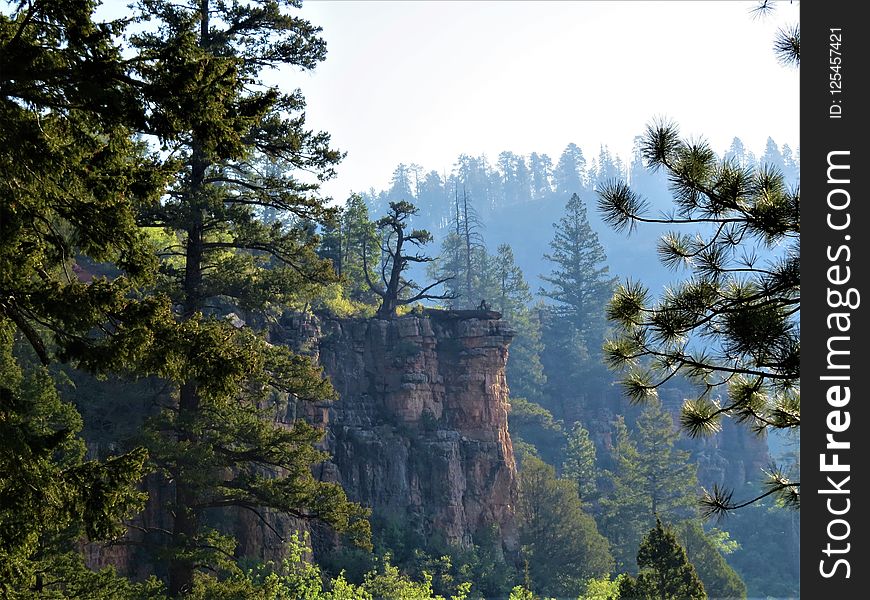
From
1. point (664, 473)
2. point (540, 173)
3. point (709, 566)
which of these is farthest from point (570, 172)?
point (709, 566)

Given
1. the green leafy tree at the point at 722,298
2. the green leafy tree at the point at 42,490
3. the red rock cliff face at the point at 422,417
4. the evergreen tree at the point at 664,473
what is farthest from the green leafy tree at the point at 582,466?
the green leafy tree at the point at 42,490

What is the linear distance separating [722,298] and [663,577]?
15928 millimetres

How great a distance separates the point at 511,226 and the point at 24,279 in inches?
5870

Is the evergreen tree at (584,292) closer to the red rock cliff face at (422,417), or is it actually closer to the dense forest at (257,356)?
the dense forest at (257,356)

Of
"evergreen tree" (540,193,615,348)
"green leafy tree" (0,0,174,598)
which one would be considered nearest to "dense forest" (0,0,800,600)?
"green leafy tree" (0,0,174,598)

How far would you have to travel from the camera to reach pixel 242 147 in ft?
22.9

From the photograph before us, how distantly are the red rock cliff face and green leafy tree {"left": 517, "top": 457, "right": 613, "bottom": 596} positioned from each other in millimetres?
2297

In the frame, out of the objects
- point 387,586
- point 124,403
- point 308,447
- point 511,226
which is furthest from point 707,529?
point 511,226

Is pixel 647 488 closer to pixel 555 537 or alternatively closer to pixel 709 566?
pixel 709 566

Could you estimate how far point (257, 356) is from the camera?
7.81 m

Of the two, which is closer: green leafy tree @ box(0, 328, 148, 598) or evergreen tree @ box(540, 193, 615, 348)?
green leafy tree @ box(0, 328, 148, 598)

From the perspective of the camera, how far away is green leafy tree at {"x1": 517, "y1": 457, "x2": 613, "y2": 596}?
36.9m

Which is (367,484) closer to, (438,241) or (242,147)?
(242,147)

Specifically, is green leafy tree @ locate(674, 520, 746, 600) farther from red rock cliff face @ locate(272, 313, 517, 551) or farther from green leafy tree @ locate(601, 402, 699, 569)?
red rock cliff face @ locate(272, 313, 517, 551)
